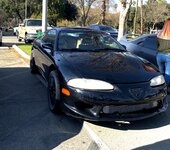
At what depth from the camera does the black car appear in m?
4.91

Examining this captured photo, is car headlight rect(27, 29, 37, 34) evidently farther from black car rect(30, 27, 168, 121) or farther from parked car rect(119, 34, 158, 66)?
black car rect(30, 27, 168, 121)

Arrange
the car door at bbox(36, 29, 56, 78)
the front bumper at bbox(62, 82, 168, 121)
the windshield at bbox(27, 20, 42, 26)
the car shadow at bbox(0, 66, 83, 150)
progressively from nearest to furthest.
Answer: the car shadow at bbox(0, 66, 83, 150) < the front bumper at bbox(62, 82, 168, 121) < the car door at bbox(36, 29, 56, 78) < the windshield at bbox(27, 20, 42, 26)

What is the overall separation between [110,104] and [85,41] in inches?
84.9

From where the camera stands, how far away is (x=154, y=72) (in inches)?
220

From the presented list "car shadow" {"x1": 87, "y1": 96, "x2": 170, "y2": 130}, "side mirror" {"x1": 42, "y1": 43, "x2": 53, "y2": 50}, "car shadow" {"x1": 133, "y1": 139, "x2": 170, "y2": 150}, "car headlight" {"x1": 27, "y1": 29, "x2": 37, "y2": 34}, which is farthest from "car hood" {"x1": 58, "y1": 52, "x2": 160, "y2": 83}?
"car headlight" {"x1": 27, "y1": 29, "x2": 37, "y2": 34}

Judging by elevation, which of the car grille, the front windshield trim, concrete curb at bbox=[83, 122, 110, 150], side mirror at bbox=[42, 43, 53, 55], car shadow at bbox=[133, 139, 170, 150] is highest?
the front windshield trim

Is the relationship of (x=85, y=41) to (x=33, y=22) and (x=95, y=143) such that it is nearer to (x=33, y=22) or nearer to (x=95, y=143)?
(x=95, y=143)

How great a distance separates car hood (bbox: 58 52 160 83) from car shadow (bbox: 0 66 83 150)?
847 millimetres

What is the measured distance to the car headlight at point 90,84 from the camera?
495cm

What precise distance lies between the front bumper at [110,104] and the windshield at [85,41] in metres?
1.64

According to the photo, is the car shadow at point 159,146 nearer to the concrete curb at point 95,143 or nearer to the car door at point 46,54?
the concrete curb at point 95,143

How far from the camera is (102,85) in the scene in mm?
4969

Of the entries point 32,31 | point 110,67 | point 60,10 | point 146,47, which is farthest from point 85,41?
point 60,10

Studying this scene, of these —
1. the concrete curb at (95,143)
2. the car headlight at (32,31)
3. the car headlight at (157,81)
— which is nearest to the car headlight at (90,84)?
the concrete curb at (95,143)
